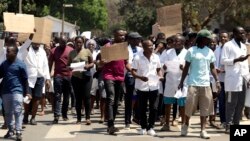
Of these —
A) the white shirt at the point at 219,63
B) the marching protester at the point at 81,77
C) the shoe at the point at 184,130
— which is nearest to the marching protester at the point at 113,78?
the marching protester at the point at 81,77

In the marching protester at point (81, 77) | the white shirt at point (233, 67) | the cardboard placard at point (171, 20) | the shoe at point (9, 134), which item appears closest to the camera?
the shoe at point (9, 134)

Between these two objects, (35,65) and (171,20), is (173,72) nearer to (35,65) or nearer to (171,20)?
(171,20)

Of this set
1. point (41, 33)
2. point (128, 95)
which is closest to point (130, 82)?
point (128, 95)

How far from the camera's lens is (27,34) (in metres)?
11.5

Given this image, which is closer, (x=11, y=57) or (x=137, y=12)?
(x=11, y=57)

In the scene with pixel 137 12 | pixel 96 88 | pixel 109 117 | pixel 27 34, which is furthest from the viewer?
pixel 137 12

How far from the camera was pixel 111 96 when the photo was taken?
34.7 feet

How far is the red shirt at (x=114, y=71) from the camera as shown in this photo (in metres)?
10.7

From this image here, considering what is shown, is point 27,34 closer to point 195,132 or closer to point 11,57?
point 11,57

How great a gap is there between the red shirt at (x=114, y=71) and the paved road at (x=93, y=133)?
1071mm

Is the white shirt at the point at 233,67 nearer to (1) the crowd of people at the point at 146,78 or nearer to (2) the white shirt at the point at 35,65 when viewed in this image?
(1) the crowd of people at the point at 146,78

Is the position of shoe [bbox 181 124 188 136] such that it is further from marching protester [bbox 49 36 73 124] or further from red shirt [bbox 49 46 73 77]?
red shirt [bbox 49 46 73 77]

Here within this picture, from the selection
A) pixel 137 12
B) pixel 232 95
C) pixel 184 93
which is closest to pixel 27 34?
pixel 184 93

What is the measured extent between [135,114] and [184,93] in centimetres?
171
